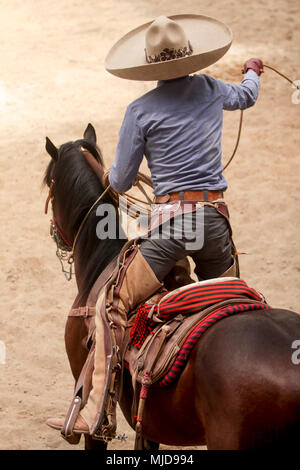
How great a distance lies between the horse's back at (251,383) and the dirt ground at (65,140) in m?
2.28

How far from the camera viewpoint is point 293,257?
693 cm

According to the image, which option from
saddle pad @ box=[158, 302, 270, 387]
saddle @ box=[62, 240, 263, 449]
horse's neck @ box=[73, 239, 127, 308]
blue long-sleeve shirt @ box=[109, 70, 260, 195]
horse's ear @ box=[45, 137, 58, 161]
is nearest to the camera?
saddle pad @ box=[158, 302, 270, 387]

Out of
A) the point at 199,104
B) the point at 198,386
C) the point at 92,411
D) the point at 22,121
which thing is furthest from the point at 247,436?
the point at 22,121

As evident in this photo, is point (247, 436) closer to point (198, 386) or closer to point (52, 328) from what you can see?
point (198, 386)

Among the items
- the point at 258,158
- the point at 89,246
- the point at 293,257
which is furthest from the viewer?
the point at 258,158

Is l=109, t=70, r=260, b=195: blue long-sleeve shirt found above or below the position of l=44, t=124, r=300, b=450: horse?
above

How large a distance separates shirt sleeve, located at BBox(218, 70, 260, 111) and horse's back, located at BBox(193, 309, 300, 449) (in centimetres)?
127

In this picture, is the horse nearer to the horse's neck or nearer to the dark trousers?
the dark trousers

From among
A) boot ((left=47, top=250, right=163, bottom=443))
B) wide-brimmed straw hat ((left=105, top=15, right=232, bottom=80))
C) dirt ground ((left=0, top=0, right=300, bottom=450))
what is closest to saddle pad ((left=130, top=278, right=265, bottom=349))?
boot ((left=47, top=250, right=163, bottom=443))

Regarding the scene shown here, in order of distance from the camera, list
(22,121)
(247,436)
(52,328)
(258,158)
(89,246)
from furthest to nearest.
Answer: (22,121), (258,158), (52,328), (89,246), (247,436)

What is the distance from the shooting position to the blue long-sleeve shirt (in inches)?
132

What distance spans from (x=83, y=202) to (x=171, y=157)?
36.5 inches
